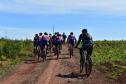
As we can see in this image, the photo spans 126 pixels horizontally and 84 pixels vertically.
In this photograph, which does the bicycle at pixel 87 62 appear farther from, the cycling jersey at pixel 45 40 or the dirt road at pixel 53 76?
the cycling jersey at pixel 45 40

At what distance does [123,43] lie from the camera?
68438mm

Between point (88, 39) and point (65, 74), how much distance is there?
2.65m

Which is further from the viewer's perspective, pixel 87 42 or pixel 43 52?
pixel 43 52

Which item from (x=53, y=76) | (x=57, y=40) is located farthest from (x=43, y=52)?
(x=53, y=76)

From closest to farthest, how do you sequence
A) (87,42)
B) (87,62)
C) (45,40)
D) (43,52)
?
(87,42) < (87,62) < (43,52) < (45,40)

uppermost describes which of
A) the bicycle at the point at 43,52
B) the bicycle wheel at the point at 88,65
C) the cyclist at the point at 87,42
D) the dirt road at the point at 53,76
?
the cyclist at the point at 87,42

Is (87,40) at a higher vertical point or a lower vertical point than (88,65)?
higher

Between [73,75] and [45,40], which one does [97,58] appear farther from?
[73,75]

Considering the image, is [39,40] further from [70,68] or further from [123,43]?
[123,43]

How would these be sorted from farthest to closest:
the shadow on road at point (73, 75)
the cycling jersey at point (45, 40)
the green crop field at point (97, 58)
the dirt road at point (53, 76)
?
the cycling jersey at point (45, 40)
the green crop field at point (97, 58)
the shadow on road at point (73, 75)
the dirt road at point (53, 76)

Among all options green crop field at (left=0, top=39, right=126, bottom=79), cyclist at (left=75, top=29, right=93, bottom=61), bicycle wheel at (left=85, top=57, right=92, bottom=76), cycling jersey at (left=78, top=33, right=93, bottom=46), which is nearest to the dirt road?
bicycle wheel at (left=85, top=57, right=92, bottom=76)

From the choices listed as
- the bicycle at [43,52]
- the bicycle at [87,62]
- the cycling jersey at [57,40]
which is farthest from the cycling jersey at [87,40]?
the cycling jersey at [57,40]

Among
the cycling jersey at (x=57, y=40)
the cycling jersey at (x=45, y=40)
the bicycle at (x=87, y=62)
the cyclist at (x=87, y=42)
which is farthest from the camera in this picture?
the cycling jersey at (x=57, y=40)

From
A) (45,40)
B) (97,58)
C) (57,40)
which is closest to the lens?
(45,40)
